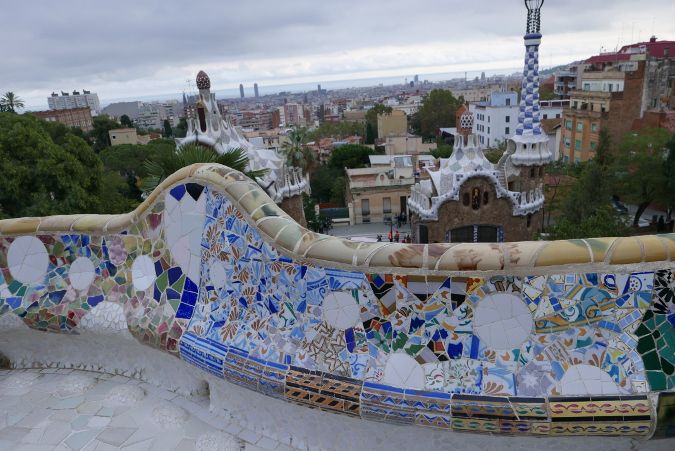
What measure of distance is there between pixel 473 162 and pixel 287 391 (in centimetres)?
1205

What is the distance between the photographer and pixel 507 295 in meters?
2.80

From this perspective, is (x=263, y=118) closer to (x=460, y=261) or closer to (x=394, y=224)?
(x=394, y=224)

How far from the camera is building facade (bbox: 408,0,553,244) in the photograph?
14195 millimetres

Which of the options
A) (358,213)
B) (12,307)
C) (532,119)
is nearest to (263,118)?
(358,213)

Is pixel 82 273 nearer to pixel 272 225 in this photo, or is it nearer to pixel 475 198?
pixel 272 225

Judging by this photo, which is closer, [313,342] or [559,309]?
[559,309]

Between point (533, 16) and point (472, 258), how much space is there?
13715 mm

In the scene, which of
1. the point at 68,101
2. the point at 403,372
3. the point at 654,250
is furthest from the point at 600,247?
the point at 68,101

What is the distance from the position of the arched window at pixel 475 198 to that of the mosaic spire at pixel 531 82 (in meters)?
2.65

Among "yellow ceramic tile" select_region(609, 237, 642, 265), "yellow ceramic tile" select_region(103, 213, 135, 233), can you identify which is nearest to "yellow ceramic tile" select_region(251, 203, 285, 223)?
"yellow ceramic tile" select_region(103, 213, 135, 233)

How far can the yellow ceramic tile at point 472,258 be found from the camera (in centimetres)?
275

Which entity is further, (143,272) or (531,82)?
(531,82)

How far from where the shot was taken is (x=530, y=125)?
15352 millimetres

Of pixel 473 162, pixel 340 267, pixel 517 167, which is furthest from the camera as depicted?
pixel 517 167
